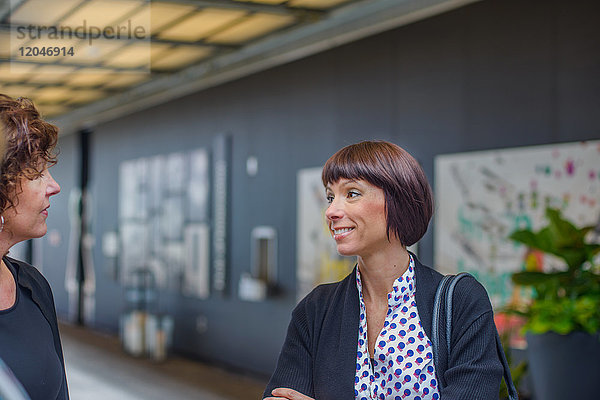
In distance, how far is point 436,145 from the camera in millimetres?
5684

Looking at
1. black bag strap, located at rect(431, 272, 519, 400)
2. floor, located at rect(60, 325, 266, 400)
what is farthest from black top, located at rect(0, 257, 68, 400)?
floor, located at rect(60, 325, 266, 400)

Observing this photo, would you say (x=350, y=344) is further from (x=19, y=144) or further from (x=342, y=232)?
(x=19, y=144)

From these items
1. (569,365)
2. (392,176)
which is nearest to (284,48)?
(569,365)

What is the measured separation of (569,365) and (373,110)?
10.1 ft

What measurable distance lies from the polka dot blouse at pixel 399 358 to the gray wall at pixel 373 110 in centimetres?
321

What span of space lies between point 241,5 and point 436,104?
6.31 ft

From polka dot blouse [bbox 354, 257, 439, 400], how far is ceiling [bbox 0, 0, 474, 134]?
4076 millimetres

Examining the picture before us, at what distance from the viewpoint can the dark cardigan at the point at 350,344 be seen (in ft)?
5.57

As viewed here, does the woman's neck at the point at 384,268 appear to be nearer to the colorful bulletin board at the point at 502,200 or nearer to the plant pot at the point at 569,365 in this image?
the plant pot at the point at 569,365

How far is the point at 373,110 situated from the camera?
250 inches

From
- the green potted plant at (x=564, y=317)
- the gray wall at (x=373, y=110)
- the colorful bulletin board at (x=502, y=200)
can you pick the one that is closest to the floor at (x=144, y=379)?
the gray wall at (x=373, y=110)

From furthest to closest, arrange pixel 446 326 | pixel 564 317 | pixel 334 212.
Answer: pixel 564 317 < pixel 334 212 < pixel 446 326

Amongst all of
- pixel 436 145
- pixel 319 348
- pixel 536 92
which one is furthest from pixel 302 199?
pixel 319 348

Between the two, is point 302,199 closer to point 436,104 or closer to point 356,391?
point 436,104
